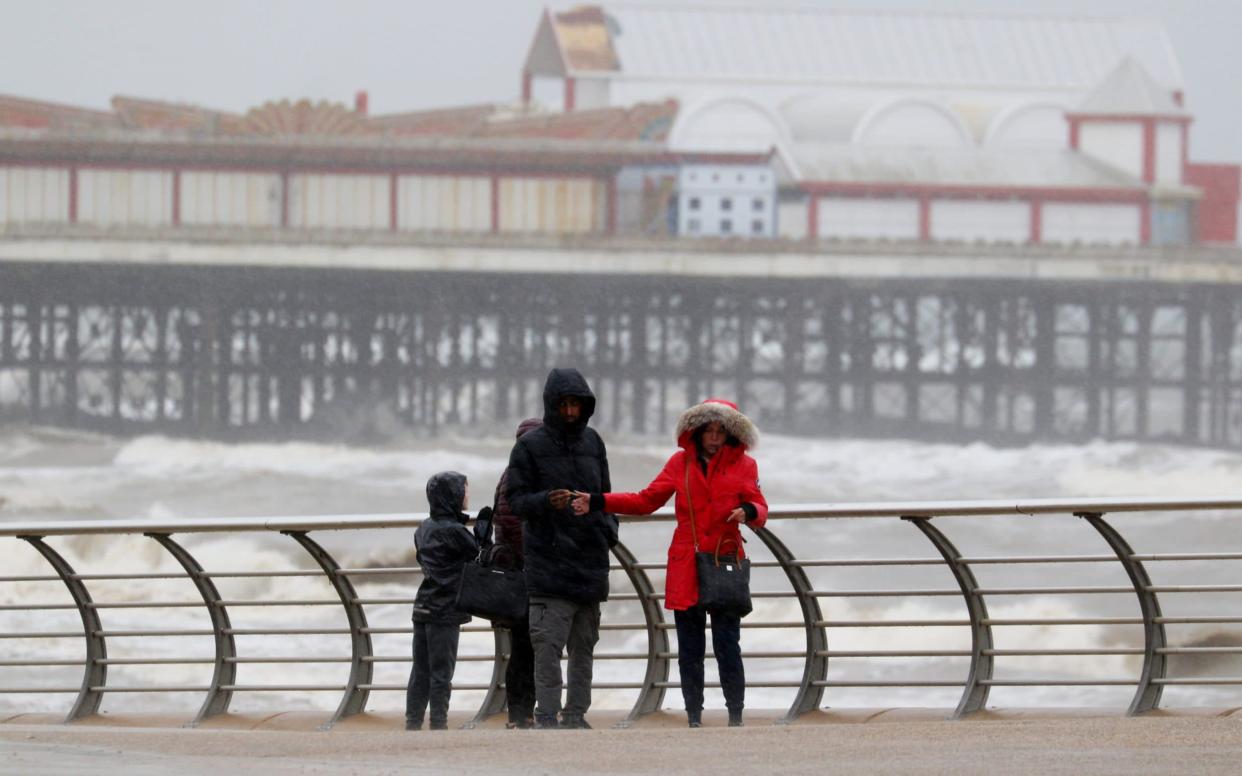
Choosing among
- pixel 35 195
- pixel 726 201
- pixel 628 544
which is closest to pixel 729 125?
pixel 726 201

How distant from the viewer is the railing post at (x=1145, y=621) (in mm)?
4973

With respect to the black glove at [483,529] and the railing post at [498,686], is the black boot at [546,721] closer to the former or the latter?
the railing post at [498,686]

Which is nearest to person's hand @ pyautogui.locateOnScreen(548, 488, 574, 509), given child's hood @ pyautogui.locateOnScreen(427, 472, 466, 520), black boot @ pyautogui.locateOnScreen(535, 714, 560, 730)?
child's hood @ pyautogui.locateOnScreen(427, 472, 466, 520)

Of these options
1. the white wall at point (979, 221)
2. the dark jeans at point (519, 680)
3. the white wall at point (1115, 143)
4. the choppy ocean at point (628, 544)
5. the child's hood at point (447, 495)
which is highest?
the white wall at point (1115, 143)

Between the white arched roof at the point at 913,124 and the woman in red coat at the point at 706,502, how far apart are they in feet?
153

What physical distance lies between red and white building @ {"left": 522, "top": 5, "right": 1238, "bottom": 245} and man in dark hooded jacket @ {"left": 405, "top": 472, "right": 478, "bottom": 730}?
35500 millimetres

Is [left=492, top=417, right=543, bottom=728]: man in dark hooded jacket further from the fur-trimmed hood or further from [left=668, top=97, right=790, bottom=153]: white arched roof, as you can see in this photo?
[left=668, top=97, right=790, bottom=153]: white arched roof

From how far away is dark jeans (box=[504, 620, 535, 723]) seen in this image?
545 centimetres

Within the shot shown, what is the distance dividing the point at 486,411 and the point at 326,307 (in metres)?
9.17

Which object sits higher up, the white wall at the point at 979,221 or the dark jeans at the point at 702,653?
the white wall at the point at 979,221

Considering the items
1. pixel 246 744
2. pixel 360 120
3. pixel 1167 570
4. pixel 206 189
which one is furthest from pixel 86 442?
pixel 246 744

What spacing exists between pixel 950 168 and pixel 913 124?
22.1ft

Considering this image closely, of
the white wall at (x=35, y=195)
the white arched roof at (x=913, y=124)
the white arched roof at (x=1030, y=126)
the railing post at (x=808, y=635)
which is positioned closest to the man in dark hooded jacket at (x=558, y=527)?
the railing post at (x=808, y=635)

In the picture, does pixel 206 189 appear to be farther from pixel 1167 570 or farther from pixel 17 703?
pixel 17 703
